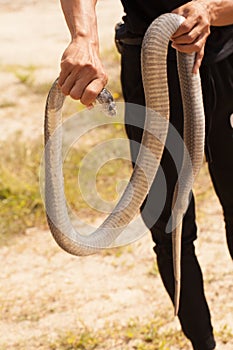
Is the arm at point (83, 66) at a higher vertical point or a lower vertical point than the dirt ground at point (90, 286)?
higher

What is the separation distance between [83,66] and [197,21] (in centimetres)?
31

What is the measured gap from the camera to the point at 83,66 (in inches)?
59.0

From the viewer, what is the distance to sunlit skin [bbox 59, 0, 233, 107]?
1495 mm

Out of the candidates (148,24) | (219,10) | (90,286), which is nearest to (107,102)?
(219,10)

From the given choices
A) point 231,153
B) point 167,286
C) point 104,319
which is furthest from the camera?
point 104,319

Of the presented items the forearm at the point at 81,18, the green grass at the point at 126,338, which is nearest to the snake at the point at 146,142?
the forearm at the point at 81,18

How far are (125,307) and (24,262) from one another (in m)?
0.56

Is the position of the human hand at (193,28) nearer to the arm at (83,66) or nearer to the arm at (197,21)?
the arm at (197,21)

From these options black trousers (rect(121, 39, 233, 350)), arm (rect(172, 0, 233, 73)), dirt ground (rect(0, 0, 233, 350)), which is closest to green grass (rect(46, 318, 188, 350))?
dirt ground (rect(0, 0, 233, 350))

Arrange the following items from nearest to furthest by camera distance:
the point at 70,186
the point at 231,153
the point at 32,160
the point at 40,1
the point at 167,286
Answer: the point at 231,153 → the point at 167,286 → the point at 70,186 → the point at 32,160 → the point at 40,1

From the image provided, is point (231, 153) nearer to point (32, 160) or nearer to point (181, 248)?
point (181, 248)

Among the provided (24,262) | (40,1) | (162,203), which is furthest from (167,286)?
(40,1)

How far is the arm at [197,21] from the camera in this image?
1.65 metres

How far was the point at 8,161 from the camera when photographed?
13.0ft
